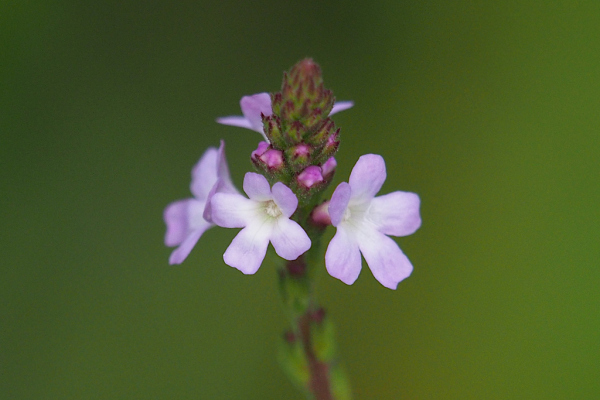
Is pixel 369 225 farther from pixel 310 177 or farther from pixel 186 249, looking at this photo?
pixel 186 249

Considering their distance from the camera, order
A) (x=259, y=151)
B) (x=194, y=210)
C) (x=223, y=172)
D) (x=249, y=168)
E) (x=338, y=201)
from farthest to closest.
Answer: (x=249, y=168)
(x=194, y=210)
(x=223, y=172)
(x=259, y=151)
(x=338, y=201)

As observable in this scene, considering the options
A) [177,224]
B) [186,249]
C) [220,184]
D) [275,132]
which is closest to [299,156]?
[275,132]

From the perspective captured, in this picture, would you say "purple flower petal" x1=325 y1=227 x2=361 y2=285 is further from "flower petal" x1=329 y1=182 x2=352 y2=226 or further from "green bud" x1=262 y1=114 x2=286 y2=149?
"green bud" x1=262 y1=114 x2=286 y2=149

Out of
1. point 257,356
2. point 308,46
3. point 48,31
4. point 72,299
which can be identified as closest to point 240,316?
point 257,356

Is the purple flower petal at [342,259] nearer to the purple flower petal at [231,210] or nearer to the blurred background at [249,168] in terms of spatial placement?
the purple flower petal at [231,210]

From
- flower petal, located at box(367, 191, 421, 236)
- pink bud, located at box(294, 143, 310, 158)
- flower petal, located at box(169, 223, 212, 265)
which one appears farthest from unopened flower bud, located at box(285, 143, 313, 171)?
flower petal, located at box(169, 223, 212, 265)

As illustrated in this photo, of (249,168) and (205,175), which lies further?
(249,168)
